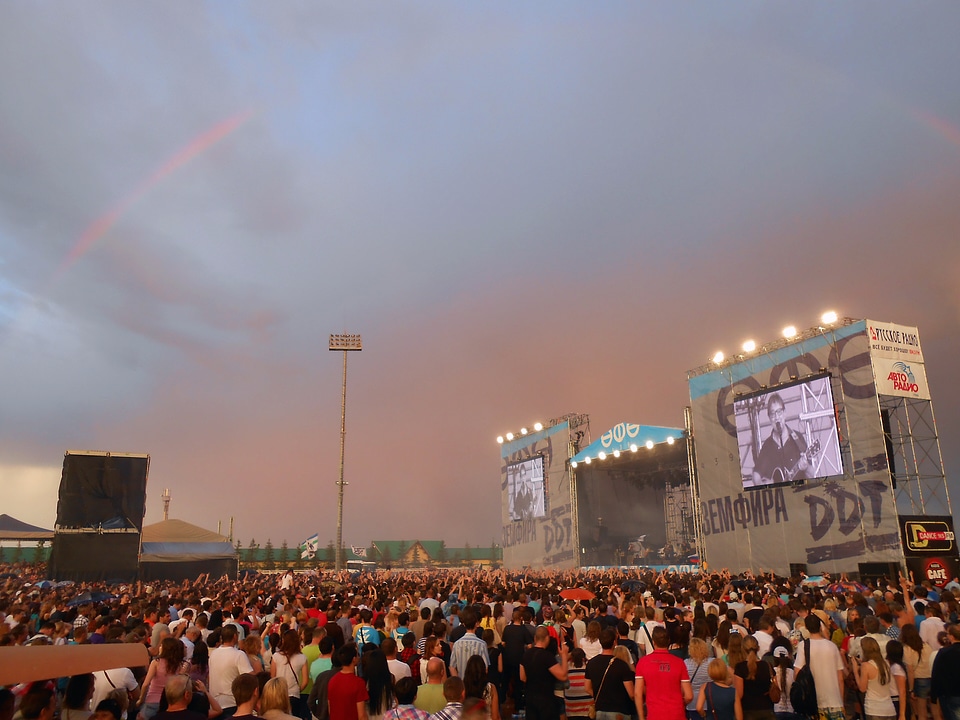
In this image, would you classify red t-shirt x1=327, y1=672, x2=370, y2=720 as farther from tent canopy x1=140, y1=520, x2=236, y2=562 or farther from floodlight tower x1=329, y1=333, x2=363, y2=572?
tent canopy x1=140, y1=520, x2=236, y2=562

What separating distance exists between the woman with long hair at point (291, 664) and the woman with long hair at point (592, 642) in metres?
3.12

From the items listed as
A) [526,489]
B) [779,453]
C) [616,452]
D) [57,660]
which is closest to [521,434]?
[526,489]

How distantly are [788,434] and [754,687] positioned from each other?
24602mm

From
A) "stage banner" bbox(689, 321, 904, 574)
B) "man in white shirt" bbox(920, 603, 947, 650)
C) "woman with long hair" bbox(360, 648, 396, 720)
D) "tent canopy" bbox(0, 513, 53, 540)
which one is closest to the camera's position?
"woman with long hair" bbox(360, 648, 396, 720)

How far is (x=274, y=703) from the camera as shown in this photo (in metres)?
4.86

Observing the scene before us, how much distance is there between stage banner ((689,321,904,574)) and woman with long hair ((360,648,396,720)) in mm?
24622

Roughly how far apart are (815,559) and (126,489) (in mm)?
30730

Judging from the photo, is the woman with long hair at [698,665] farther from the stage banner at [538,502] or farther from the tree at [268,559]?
the tree at [268,559]

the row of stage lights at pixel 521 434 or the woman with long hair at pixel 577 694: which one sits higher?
the row of stage lights at pixel 521 434

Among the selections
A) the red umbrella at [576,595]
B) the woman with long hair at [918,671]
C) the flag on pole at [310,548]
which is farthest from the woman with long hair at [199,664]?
the flag on pole at [310,548]

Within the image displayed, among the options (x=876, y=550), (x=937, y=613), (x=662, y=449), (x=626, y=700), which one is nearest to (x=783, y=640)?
(x=626, y=700)

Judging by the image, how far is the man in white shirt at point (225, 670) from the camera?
682 cm

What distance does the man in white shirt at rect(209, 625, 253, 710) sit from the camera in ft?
22.4

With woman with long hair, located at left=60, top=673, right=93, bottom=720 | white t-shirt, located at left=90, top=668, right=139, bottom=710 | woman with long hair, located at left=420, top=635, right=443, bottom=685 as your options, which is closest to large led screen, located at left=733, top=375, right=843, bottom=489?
woman with long hair, located at left=420, top=635, right=443, bottom=685
